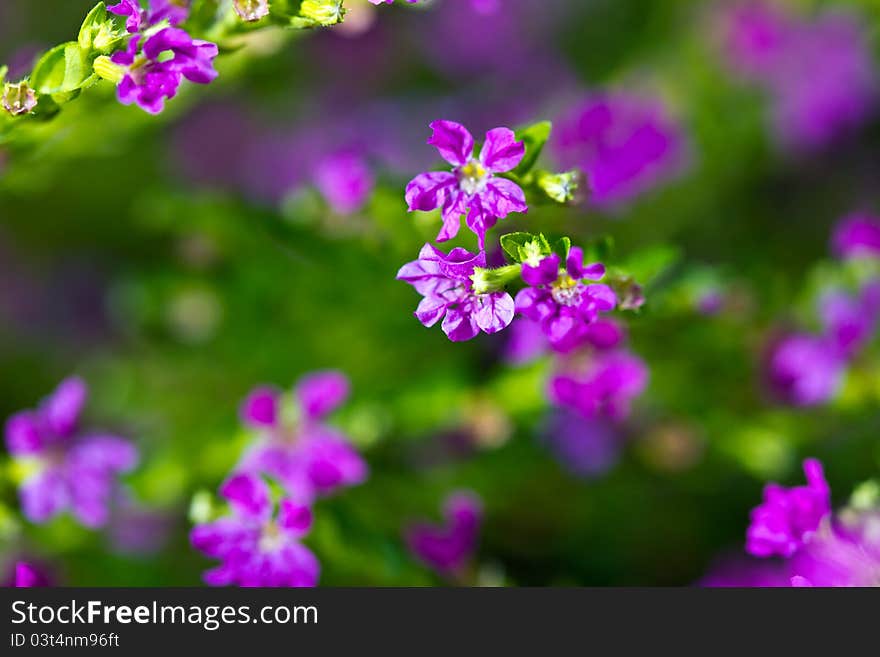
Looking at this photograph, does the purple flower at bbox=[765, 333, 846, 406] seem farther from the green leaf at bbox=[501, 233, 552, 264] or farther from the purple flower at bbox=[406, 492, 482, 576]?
the green leaf at bbox=[501, 233, 552, 264]

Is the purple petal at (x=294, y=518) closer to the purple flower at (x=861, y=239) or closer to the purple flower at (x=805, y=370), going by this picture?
the purple flower at (x=805, y=370)

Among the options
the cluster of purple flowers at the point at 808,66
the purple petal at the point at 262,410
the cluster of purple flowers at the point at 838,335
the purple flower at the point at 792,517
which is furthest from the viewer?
the cluster of purple flowers at the point at 808,66

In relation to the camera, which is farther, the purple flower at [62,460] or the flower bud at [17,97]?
the purple flower at [62,460]

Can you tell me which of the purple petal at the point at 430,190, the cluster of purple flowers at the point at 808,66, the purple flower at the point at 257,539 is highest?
the cluster of purple flowers at the point at 808,66

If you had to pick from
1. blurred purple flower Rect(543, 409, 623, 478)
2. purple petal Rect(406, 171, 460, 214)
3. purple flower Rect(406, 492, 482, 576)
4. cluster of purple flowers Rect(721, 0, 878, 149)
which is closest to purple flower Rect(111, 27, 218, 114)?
purple petal Rect(406, 171, 460, 214)

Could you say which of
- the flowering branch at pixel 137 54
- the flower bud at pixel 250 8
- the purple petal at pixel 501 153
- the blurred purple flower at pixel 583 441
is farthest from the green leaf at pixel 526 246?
the blurred purple flower at pixel 583 441

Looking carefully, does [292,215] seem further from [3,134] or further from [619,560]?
[619,560]

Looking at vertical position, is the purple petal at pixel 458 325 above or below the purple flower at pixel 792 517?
above
